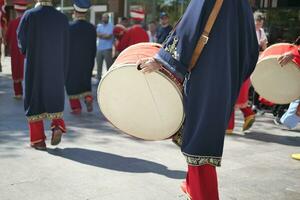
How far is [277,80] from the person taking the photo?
18.5ft

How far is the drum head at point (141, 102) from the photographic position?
10.2 ft

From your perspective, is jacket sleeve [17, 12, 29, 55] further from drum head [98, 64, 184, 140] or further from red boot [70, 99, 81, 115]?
red boot [70, 99, 81, 115]

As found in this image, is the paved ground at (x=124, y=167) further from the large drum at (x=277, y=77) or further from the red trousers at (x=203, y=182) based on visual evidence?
the red trousers at (x=203, y=182)

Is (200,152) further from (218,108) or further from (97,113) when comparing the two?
(97,113)

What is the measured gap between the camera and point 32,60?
508 cm

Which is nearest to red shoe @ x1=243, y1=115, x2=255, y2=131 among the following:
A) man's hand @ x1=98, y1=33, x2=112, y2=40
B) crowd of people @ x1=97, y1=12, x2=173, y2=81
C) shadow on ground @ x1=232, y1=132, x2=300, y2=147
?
shadow on ground @ x1=232, y1=132, x2=300, y2=147

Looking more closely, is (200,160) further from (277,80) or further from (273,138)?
(273,138)

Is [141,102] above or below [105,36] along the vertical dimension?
above

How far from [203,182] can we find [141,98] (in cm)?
68

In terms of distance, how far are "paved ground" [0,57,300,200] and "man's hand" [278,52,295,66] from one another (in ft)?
3.28

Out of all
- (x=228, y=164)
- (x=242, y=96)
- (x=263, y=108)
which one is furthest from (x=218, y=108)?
(x=263, y=108)

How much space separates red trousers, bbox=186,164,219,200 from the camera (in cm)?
297

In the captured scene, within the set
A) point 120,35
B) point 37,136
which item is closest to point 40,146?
point 37,136

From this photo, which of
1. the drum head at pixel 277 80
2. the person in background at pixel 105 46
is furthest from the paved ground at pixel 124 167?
the person in background at pixel 105 46
